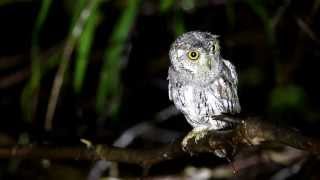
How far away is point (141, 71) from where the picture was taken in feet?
7.55

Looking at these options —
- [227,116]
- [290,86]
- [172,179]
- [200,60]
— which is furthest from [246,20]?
[227,116]

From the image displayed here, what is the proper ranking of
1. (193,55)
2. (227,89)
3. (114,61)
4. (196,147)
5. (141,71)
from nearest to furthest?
(196,147)
(193,55)
(227,89)
(114,61)
(141,71)

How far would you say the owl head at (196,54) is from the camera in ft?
3.49

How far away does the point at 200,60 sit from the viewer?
1.14 metres

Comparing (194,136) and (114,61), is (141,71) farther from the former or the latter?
(194,136)

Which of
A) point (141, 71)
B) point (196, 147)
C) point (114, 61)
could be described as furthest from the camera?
point (141, 71)

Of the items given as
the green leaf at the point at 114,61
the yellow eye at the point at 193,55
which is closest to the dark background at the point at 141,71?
the green leaf at the point at 114,61

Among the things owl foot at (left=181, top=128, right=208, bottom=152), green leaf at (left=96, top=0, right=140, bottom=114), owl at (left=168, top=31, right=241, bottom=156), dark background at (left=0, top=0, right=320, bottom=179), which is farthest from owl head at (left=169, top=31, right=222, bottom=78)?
dark background at (left=0, top=0, right=320, bottom=179)

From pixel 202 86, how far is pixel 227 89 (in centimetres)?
5

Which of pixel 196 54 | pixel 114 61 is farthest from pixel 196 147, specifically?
pixel 114 61

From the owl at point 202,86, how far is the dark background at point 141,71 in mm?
678

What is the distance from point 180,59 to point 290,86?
3.17 feet

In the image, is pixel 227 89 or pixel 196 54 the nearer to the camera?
pixel 196 54

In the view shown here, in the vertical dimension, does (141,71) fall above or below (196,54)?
below
